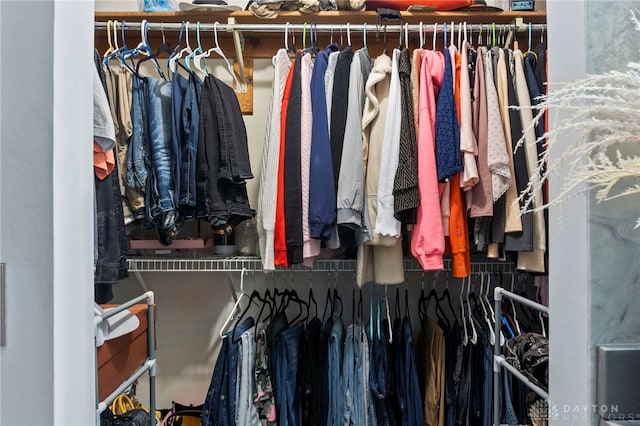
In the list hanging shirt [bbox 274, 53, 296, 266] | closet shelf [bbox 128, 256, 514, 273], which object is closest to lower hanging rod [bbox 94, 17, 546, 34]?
hanging shirt [bbox 274, 53, 296, 266]

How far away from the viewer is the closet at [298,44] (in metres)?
1.83

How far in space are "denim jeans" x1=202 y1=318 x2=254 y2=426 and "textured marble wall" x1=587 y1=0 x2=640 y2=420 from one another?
128 centimetres

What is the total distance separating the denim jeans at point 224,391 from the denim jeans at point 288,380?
0.50 feet

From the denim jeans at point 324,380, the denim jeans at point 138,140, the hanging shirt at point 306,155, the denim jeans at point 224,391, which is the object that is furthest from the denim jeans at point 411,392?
the denim jeans at point 138,140

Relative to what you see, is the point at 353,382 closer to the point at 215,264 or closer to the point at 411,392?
the point at 411,392

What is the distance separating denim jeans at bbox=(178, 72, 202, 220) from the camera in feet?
5.42

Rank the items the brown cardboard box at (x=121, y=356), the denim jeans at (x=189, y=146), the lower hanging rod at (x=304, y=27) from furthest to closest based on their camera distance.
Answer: the lower hanging rod at (x=304, y=27), the denim jeans at (x=189, y=146), the brown cardboard box at (x=121, y=356)

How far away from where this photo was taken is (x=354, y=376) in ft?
5.61

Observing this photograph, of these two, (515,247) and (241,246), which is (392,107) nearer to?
(515,247)

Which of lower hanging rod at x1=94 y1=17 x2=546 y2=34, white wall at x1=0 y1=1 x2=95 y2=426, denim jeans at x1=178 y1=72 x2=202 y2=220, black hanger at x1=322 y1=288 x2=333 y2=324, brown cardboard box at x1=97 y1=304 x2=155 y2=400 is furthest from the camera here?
black hanger at x1=322 y1=288 x2=333 y2=324

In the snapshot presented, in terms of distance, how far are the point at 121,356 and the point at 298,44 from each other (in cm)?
143

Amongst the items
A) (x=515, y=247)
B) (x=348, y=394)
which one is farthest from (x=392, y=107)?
(x=348, y=394)

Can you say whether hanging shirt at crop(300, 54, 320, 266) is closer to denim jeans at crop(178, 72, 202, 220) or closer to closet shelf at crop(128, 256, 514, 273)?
closet shelf at crop(128, 256, 514, 273)

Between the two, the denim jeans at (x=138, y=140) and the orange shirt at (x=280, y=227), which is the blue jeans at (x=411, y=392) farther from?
the denim jeans at (x=138, y=140)
